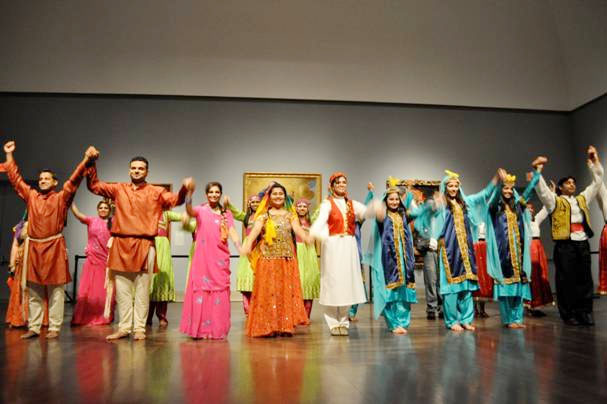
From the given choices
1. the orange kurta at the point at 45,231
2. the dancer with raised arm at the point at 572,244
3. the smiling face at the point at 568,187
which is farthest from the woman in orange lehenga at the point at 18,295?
the smiling face at the point at 568,187

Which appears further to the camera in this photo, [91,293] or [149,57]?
[149,57]

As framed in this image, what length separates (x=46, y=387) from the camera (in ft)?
7.45

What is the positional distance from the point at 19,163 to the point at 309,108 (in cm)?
585

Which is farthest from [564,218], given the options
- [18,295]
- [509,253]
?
[18,295]

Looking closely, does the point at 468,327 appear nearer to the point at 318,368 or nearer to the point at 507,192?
the point at 507,192

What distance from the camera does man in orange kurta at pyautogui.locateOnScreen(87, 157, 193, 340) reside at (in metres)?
3.78

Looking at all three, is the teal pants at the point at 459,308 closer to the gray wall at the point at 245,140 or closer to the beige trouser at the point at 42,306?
the beige trouser at the point at 42,306

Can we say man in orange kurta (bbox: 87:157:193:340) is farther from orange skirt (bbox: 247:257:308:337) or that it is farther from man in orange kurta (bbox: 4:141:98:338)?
orange skirt (bbox: 247:257:308:337)

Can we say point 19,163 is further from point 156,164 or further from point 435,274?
point 435,274

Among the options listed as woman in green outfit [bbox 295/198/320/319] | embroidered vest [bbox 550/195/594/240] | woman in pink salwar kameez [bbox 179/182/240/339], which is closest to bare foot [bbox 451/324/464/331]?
embroidered vest [bbox 550/195/594/240]

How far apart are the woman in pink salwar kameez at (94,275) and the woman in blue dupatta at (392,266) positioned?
3203 millimetres

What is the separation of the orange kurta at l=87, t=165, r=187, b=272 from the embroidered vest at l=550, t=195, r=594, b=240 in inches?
159

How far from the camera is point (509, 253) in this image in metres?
4.56

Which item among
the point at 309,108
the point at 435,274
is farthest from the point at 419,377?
the point at 309,108
